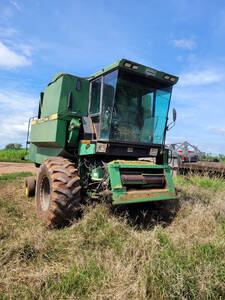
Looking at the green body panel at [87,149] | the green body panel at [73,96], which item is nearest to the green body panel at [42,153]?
the green body panel at [87,149]

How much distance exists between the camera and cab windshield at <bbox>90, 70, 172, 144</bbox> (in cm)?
487

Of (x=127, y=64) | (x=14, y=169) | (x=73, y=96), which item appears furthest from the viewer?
(x=14, y=169)

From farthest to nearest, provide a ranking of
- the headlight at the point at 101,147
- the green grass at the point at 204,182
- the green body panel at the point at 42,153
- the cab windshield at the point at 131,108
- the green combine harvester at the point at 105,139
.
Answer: the green grass at the point at 204,182 < the green body panel at the point at 42,153 < the cab windshield at the point at 131,108 < the headlight at the point at 101,147 < the green combine harvester at the point at 105,139

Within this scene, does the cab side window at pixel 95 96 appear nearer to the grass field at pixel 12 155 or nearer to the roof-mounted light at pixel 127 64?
the roof-mounted light at pixel 127 64

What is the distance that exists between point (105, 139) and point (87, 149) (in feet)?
1.38

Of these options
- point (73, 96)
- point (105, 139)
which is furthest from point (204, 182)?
point (73, 96)

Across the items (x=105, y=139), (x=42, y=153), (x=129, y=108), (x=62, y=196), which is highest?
(x=129, y=108)

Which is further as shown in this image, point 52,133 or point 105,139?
point 52,133

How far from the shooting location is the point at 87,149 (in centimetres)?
490

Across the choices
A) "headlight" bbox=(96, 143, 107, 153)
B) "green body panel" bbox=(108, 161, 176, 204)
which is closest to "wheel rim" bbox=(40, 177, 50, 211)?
"headlight" bbox=(96, 143, 107, 153)

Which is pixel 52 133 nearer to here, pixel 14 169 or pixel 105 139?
pixel 105 139

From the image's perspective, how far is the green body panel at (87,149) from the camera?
4732 mm

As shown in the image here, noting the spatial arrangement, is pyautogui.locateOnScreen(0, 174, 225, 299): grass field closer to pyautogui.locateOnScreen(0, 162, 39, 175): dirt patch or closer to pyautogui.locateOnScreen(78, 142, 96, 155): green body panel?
pyautogui.locateOnScreen(78, 142, 96, 155): green body panel

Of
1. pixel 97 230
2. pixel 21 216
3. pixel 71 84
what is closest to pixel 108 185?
pixel 97 230
